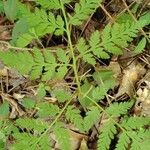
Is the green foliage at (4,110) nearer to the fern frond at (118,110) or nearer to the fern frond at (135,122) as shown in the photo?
the fern frond at (118,110)

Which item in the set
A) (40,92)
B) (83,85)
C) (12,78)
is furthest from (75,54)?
(12,78)

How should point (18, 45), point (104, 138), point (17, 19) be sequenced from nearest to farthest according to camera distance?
point (104, 138)
point (18, 45)
point (17, 19)

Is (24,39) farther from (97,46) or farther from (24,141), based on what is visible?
(24,141)

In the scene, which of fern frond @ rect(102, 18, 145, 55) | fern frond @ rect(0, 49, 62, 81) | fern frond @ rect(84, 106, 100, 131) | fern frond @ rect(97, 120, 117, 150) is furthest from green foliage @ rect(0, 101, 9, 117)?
fern frond @ rect(102, 18, 145, 55)

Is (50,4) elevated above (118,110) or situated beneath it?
elevated above

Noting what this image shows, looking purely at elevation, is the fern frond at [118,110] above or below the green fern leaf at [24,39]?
below

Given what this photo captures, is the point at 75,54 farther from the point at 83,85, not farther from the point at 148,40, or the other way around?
the point at 148,40

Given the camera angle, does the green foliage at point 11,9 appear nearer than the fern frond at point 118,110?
No

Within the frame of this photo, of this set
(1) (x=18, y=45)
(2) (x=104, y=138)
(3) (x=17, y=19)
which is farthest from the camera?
(3) (x=17, y=19)

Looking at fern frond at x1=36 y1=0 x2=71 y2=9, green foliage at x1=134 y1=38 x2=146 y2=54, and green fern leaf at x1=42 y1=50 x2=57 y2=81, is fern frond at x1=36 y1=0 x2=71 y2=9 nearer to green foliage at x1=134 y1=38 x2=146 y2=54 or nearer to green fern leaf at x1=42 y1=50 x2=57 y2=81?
green fern leaf at x1=42 y1=50 x2=57 y2=81

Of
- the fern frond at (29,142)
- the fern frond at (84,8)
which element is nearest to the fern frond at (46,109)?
the fern frond at (29,142)

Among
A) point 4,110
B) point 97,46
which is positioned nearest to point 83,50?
point 97,46
